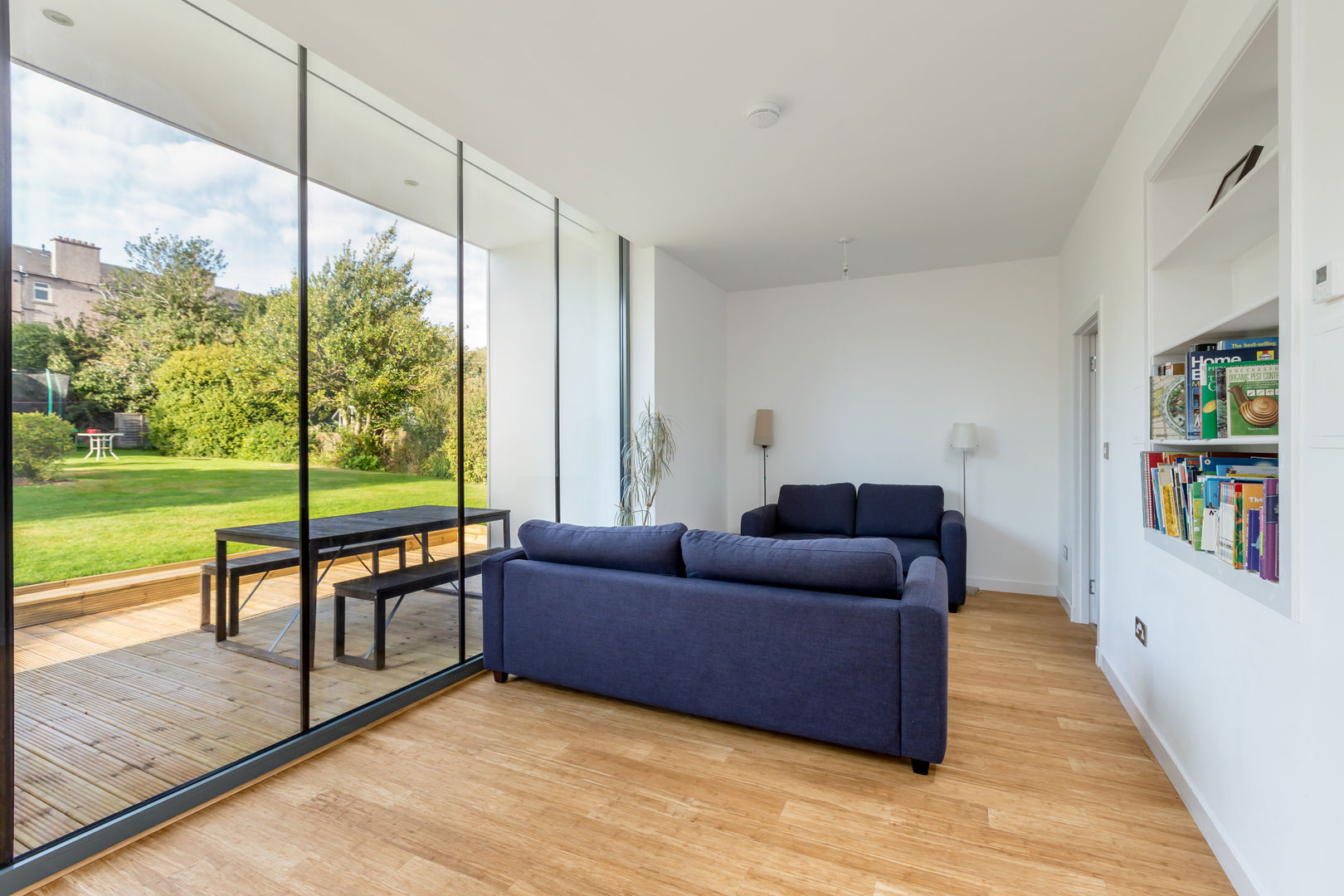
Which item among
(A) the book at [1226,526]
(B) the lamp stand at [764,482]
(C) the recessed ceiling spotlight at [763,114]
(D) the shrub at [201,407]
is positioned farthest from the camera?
(B) the lamp stand at [764,482]

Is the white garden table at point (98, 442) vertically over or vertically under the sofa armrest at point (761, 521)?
over

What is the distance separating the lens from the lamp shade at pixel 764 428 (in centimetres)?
577

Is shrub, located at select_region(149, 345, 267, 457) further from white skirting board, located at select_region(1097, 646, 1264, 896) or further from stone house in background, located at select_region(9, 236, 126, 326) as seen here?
white skirting board, located at select_region(1097, 646, 1264, 896)

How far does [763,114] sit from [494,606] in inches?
104

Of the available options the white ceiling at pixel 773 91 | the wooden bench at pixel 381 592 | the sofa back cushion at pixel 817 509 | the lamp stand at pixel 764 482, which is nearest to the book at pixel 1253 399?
the white ceiling at pixel 773 91

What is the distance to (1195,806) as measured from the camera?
194 cm

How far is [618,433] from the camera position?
15.2 ft

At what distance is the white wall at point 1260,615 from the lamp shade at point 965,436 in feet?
7.02

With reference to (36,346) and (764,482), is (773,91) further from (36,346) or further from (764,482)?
(764,482)

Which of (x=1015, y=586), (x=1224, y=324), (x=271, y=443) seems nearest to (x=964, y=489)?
(x=1015, y=586)

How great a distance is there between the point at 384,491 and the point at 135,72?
1.69 meters

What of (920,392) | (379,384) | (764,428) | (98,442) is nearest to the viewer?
(98,442)

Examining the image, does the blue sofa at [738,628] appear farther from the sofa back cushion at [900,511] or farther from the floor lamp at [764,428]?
the floor lamp at [764,428]

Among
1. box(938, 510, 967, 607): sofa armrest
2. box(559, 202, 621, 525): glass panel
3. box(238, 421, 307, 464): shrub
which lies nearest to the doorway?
box(938, 510, 967, 607): sofa armrest
